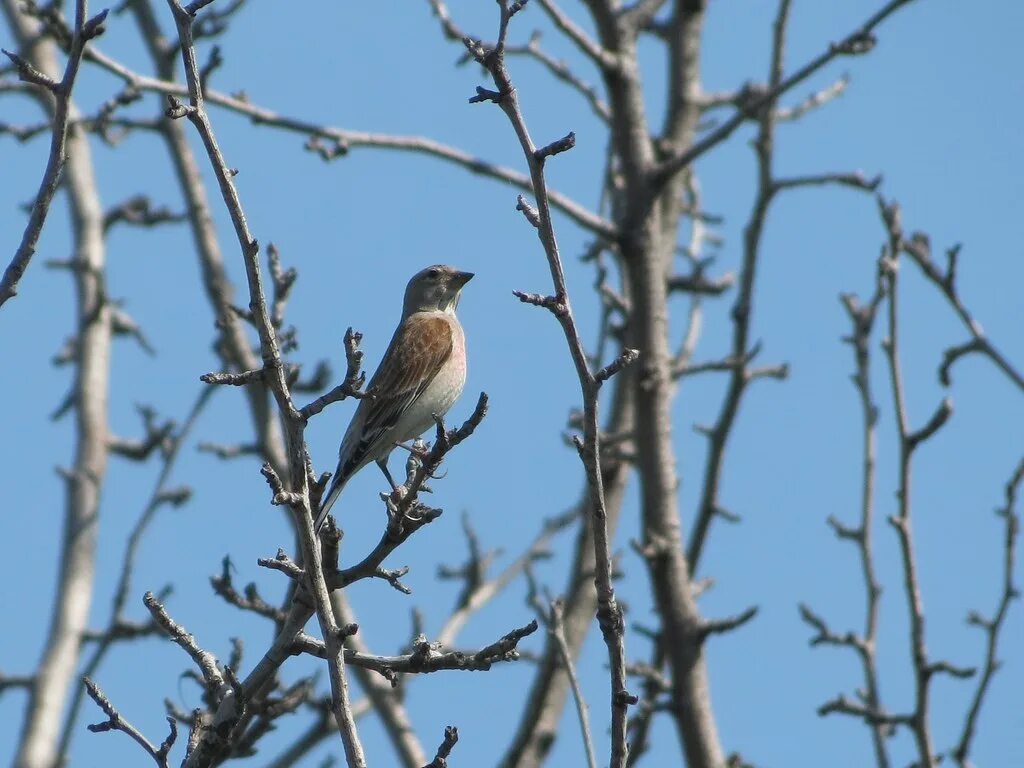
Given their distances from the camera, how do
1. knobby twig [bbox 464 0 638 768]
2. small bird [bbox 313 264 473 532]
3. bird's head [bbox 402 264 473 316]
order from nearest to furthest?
knobby twig [bbox 464 0 638 768]
small bird [bbox 313 264 473 532]
bird's head [bbox 402 264 473 316]

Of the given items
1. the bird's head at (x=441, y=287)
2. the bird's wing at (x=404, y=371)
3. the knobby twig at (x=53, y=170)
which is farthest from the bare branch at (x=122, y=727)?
the bird's head at (x=441, y=287)

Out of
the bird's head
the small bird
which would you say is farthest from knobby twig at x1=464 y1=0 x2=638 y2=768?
the bird's head

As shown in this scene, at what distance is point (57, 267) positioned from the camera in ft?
41.3

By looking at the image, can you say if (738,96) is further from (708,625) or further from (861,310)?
(708,625)

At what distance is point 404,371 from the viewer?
841 cm

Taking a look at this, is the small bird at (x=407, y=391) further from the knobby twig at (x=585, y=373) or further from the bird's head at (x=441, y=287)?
the knobby twig at (x=585, y=373)

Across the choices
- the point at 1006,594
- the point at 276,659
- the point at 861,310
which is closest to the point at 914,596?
the point at 1006,594

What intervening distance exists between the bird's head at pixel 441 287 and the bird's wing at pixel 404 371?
550mm

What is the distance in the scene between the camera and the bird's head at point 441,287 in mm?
9812

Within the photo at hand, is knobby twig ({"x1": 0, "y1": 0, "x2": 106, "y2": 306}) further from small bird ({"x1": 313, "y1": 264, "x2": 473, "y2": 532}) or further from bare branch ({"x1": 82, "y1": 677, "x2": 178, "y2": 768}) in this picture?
small bird ({"x1": 313, "y1": 264, "x2": 473, "y2": 532})

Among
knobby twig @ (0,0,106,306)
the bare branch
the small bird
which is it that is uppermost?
the small bird

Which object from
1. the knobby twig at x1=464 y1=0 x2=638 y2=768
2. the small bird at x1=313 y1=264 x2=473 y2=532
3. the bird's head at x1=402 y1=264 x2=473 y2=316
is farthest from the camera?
the bird's head at x1=402 y1=264 x2=473 y2=316

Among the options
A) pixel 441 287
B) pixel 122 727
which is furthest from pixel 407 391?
pixel 122 727

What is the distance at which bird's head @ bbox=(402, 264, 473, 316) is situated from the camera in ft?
32.2
